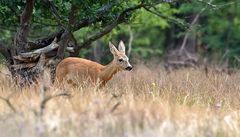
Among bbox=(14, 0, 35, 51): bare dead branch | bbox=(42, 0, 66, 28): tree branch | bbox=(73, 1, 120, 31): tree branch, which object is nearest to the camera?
bbox=(14, 0, 35, 51): bare dead branch

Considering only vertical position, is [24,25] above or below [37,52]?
above

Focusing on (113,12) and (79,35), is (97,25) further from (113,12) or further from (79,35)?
(79,35)

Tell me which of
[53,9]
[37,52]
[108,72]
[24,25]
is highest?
[53,9]

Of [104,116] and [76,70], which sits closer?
[104,116]

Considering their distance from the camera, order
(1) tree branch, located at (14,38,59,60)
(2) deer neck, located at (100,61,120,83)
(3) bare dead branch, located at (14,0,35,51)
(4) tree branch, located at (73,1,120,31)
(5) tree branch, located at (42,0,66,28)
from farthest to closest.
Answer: (2) deer neck, located at (100,61,120,83) < (4) tree branch, located at (73,1,120,31) < (5) tree branch, located at (42,0,66,28) < (1) tree branch, located at (14,38,59,60) < (3) bare dead branch, located at (14,0,35,51)

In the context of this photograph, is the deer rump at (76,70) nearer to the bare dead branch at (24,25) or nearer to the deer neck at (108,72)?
the deer neck at (108,72)

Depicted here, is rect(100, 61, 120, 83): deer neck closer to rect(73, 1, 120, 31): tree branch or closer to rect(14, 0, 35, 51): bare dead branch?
rect(73, 1, 120, 31): tree branch

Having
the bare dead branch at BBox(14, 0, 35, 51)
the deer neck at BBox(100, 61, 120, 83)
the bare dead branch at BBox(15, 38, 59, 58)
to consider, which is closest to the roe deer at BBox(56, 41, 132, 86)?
the deer neck at BBox(100, 61, 120, 83)

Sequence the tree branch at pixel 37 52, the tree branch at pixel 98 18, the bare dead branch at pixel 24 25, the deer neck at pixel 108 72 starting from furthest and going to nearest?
the deer neck at pixel 108 72 → the tree branch at pixel 98 18 → the tree branch at pixel 37 52 → the bare dead branch at pixel 24 25

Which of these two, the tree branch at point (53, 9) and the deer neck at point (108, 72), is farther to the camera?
the deer neck at point (108, 72)

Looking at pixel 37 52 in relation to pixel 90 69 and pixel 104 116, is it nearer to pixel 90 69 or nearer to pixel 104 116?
pixel 90 69

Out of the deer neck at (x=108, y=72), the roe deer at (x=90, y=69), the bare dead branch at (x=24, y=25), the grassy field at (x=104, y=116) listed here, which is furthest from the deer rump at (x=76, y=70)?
the grassy field at (x=104, y=116)

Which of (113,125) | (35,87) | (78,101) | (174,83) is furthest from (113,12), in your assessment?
(113,125)

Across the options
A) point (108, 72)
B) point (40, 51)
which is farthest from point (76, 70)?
point (40, 51)
